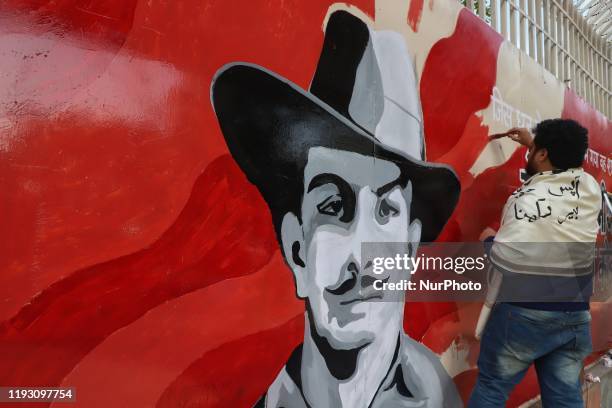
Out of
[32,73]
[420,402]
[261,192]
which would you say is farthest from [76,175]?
[420,402]

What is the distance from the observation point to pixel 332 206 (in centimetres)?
197

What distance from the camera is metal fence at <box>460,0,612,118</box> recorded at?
3721 mm

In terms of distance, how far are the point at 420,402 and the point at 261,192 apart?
1346mm

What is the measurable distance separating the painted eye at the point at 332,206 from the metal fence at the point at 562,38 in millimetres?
2060

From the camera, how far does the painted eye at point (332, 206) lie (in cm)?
194

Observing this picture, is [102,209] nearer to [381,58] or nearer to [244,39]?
[244,39]

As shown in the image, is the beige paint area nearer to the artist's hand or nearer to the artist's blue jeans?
the artist's hand

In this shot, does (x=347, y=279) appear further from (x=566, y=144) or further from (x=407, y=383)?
(x=566, y=144)

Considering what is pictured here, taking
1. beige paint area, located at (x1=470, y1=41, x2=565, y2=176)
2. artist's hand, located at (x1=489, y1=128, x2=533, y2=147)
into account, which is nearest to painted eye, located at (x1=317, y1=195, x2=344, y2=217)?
beige paint area, located at (x1=470, y1=41, x2=565, y2=176)

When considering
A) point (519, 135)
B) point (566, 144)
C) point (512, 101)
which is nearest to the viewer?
point (566, 144)

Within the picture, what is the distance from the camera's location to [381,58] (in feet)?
7.09

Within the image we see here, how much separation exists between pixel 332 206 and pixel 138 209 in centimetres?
79

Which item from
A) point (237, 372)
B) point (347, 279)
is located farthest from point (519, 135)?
point (237, 372)

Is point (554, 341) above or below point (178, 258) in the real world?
below
